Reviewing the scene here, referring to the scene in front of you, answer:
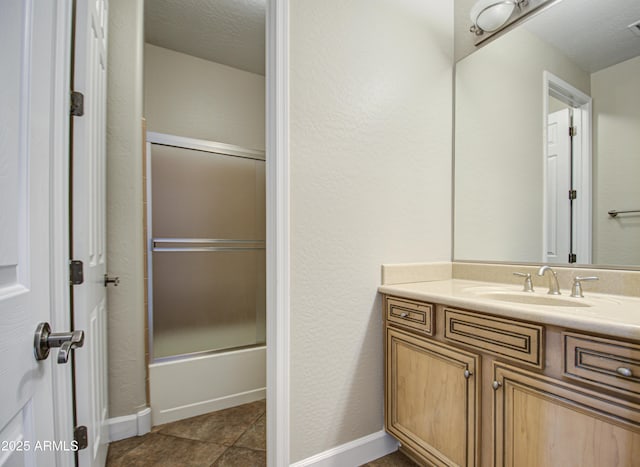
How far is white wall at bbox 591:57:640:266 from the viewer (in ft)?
4.00

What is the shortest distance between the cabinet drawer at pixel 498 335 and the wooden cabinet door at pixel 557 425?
0.18 feet

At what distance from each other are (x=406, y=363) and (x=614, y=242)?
1.04m

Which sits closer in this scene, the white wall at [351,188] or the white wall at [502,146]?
the white wall at [351,188]

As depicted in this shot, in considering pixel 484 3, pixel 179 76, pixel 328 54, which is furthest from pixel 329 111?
pixel 179 76

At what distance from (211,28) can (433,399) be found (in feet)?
9.09

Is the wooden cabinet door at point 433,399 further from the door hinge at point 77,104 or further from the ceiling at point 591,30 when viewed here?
the door hinge at point 77,104

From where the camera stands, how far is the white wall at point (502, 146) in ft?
5.15

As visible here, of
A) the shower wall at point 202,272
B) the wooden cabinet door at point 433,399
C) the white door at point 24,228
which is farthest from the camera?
the shower wall at point 202,272

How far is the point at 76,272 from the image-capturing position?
1013mm

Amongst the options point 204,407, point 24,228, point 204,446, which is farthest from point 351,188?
point 204,407

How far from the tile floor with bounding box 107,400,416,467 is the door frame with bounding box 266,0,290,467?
16.8 inches

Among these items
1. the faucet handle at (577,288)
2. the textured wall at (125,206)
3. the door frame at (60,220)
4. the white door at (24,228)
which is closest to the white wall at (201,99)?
the textured wall at (125,206)

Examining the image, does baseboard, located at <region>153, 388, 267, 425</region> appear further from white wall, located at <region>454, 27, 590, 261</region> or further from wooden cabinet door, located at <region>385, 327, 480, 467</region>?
white wall, located at <region>454, 27, 590, 261</region>

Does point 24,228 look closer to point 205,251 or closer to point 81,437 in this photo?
point 81,437
